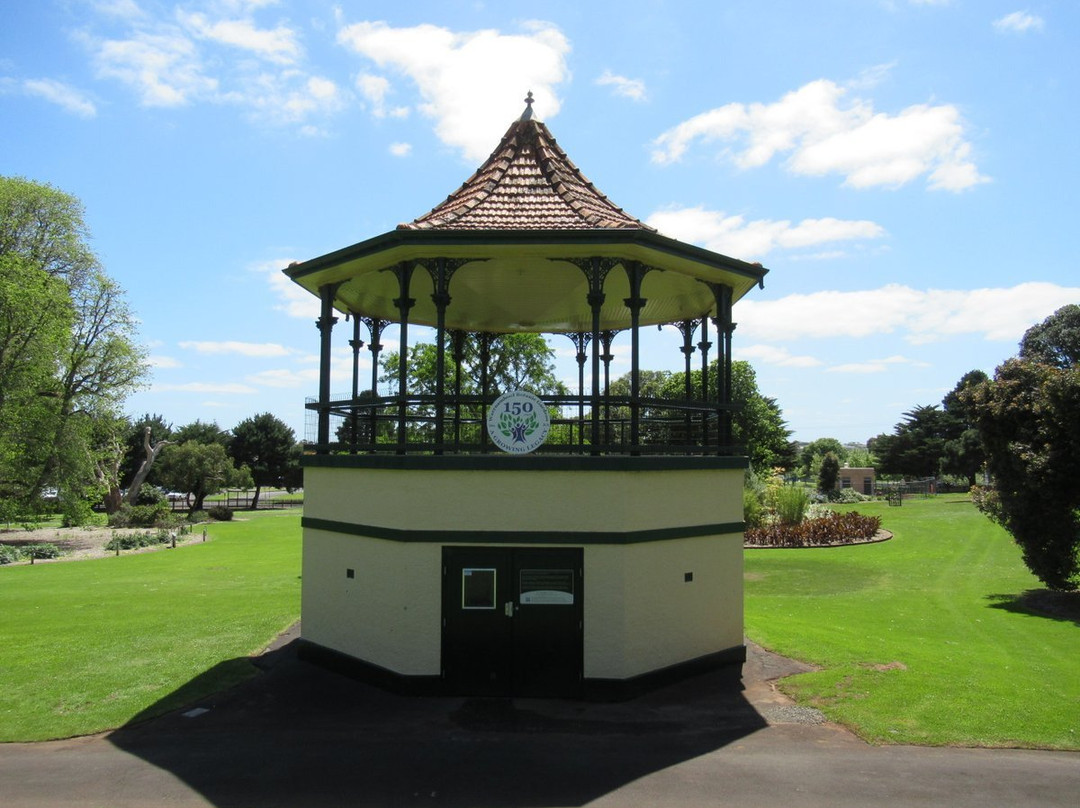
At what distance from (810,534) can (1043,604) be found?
47.6 ft

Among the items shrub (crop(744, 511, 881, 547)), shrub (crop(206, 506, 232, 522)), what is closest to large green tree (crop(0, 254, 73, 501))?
shrub (crop(206, 506, 232, 522))

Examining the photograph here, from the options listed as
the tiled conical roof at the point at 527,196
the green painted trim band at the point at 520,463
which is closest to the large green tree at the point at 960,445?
the tiled conical roof at the point at 527,196

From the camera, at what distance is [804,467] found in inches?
4545

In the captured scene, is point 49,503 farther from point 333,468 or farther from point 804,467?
point 804,467

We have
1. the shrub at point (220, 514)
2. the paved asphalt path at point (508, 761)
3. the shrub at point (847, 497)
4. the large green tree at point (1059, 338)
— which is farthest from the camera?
the large green tree at point (1059, 338)

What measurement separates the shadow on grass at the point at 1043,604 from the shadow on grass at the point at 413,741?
1153cm

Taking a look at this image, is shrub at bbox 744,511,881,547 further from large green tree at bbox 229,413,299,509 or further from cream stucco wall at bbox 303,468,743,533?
large green tree at bbox 229,413,299,509

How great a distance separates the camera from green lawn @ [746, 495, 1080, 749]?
394 inches

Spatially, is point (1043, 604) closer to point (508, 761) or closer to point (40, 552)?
point (508, 761)

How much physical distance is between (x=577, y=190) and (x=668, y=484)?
216 inches

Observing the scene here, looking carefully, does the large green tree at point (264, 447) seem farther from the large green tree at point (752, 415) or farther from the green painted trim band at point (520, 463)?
the green painted trim band at point (520, 463)

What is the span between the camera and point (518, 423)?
11.0 metres

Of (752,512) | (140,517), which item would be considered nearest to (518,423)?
(752,512)

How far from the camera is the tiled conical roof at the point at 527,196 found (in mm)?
11766
